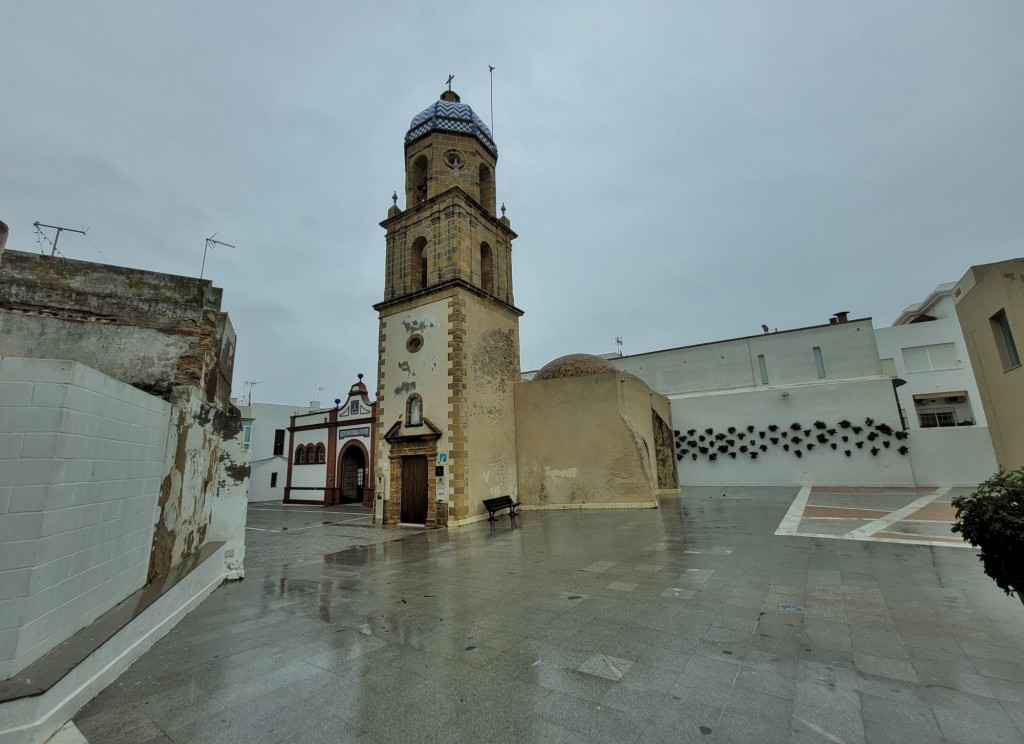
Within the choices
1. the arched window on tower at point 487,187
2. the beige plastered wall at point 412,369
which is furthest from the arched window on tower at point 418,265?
the arched window on tower at point 487,187

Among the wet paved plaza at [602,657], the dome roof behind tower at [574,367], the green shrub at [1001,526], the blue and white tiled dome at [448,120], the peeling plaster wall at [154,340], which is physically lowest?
the wet paved plaza at [602,657]

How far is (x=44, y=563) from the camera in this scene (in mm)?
2707

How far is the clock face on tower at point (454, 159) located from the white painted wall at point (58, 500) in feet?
45.4

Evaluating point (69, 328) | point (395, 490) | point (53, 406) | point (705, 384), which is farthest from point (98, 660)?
point (705, 384)

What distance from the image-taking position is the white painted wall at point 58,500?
2.57 m

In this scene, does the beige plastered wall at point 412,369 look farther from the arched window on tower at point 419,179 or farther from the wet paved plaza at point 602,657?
the wet paved plaza at point 602,657

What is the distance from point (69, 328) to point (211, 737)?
522cm

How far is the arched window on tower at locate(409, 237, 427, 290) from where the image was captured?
15031mm

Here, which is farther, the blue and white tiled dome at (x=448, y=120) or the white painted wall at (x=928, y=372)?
the white painted wall at (x=928, y=372)

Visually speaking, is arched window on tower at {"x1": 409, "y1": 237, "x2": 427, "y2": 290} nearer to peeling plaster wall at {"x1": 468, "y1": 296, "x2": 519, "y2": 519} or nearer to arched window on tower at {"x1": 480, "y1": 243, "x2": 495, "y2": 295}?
arched window on tower at {"x1": 480, "y1": 243, "x2": 495, "y2": 295}

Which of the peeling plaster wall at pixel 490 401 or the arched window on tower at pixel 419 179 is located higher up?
the arched window on tower at pixel 419 179

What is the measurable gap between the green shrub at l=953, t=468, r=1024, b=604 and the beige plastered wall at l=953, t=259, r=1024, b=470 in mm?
5173

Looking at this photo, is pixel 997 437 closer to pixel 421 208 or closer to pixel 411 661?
pixel 411 661

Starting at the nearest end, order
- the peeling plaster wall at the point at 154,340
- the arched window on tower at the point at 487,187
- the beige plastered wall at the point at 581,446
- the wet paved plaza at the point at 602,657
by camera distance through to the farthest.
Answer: the wet paved plaza at the point at 602,657, the peeling plaster wall at the point at 154,340, the beige plastered wall at the point at 581,446, the arched window on tower at the point at 487,187
